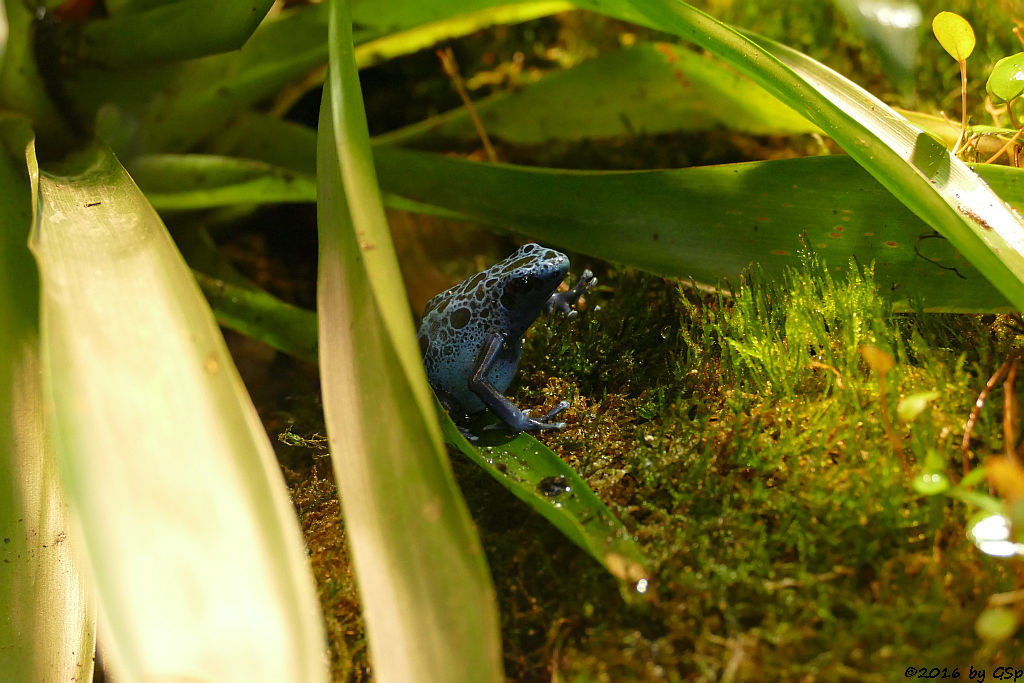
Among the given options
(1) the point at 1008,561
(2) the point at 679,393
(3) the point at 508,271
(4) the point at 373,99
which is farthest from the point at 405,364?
(4) the point at 373,99

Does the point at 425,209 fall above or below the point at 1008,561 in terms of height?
above

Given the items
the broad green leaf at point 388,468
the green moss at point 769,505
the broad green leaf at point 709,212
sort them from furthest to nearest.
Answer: the broad green leaf at point 709,212 → the green moss at point 769,505 → the broad green leaf at point 388,468

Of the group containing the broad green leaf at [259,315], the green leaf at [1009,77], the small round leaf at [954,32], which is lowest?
the broad green leaf at [259,315]

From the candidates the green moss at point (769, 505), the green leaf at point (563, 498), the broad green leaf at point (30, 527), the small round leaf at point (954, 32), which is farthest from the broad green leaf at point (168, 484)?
the small round leaf at point (954, 32)

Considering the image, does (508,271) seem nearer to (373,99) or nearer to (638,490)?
(638,490)

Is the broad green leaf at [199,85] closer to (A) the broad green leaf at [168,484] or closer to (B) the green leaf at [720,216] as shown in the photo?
(B) the green leaf at [720,216]

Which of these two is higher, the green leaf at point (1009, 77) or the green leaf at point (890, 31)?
the green leaf at point (890, 31)
